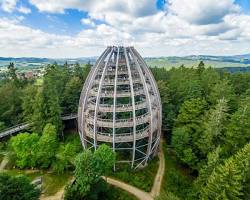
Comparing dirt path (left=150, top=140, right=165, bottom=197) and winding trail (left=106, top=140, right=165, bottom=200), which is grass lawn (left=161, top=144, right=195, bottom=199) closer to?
dirt path (left=150, top=140, right=165, bottom=197)

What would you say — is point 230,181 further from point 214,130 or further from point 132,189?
point 132,189

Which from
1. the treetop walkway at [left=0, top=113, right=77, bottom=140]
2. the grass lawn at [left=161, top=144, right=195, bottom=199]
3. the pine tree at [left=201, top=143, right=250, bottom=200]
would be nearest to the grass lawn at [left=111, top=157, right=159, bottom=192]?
the grass lawn at [left=161, top=144, right=195, bottom=199]

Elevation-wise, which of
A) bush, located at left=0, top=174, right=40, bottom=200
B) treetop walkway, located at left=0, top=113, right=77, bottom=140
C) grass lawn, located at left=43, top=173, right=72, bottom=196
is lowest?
grass lawn, located at left=43, top=173, right=72, bottom=196

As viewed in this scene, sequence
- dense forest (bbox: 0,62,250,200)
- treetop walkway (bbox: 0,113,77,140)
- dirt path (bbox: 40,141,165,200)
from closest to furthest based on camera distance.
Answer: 1. dense forest (bbox: 0,62,250,200)
2. dirt path (bbox: 40,141,165,200)
3. treetop walkway (bbox: 0,113,77,140)

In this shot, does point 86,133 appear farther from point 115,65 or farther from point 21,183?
point 21,183

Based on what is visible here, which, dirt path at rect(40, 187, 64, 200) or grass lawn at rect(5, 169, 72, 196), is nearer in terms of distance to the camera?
dirt path at rect(40, 187, 64, 200)

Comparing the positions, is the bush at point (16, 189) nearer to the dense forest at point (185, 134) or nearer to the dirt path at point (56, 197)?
the dense forest at point (185, 134)

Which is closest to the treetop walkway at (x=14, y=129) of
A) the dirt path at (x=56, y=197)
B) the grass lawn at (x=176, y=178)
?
the dirt path at (x=56, y=197)
